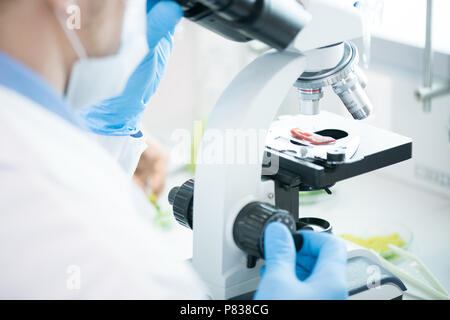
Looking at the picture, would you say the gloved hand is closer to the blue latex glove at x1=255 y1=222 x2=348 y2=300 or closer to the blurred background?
the blurred background

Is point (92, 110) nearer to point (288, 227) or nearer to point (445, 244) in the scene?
point (288, 227)

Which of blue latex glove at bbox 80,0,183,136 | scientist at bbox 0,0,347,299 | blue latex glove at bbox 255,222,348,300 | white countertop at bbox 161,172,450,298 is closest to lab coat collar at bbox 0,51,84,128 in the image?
scientist at bbox 0,0,347,299

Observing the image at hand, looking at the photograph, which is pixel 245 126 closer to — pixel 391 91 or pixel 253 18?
pixel 253 18

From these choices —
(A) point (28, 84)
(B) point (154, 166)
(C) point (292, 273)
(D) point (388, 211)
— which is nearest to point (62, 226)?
(A) point (28, 84)

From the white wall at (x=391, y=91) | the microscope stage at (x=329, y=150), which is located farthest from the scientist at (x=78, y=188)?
the white wall at (x=391, y=91)

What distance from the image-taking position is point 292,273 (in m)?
0.77

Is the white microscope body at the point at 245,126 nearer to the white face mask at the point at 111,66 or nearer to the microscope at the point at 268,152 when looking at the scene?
the microscope at the point at 268,152

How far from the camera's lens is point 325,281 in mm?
769

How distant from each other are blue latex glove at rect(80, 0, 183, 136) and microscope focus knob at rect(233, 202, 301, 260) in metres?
0.28

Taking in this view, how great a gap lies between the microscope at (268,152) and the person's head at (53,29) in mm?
112

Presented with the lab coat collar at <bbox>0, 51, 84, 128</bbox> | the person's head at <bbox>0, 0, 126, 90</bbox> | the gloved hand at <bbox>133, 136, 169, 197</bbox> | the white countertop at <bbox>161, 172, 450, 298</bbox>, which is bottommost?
the white countertop at <bbox>161, 172, 450, 298</bbox>

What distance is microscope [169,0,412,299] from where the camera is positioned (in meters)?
0.83
